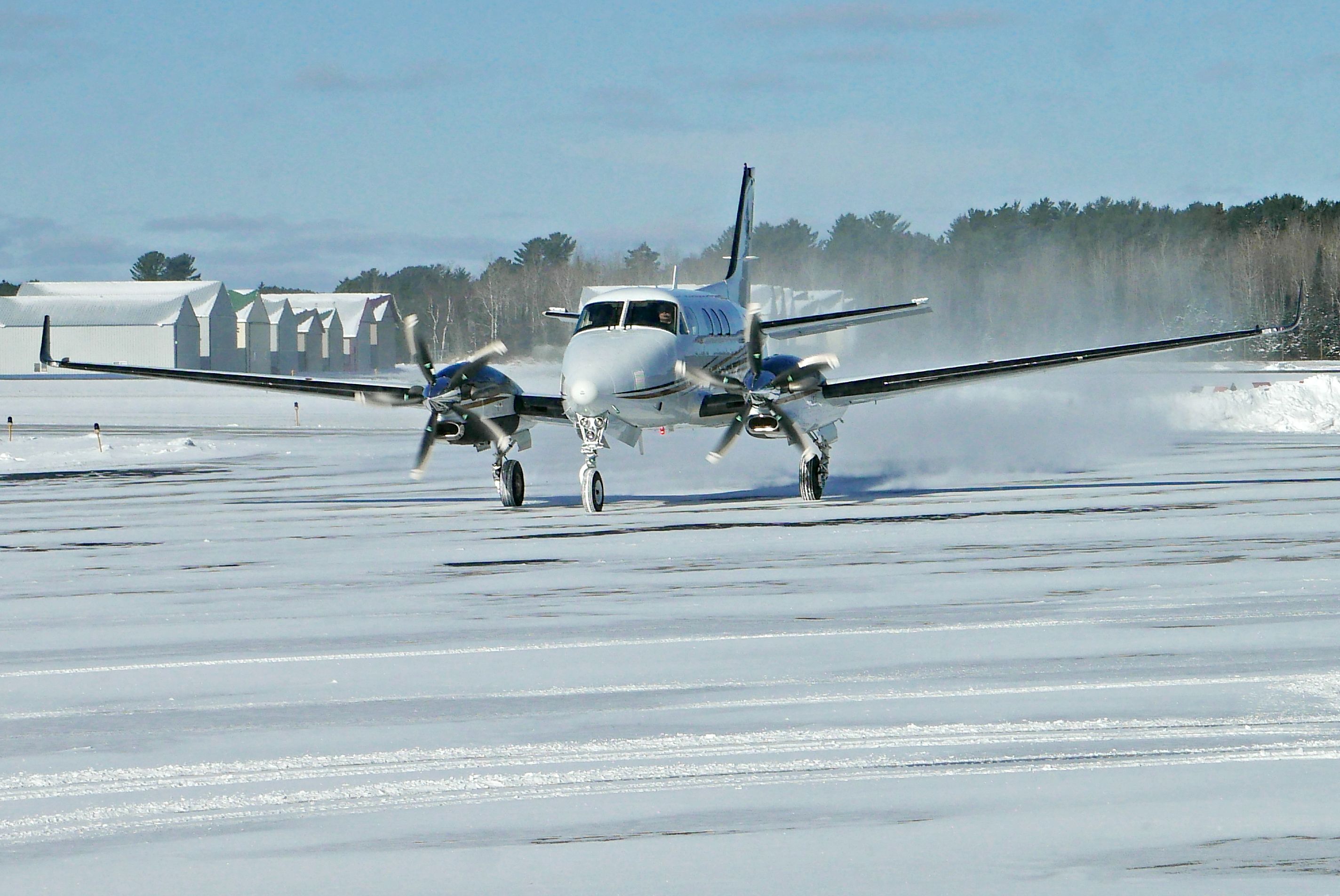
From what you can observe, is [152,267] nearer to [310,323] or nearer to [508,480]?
[310,323]

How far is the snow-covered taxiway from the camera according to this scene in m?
5.88

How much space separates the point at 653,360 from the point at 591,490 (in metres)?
2.08

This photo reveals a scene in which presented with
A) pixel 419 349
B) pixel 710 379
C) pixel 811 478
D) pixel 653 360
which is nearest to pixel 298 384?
pixel 419 349

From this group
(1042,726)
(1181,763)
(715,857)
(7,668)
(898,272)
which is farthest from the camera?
(898,272)

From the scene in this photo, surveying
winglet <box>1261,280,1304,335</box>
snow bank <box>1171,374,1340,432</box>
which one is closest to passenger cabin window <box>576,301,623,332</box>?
winglet <box>1261,280,1304,335</box>

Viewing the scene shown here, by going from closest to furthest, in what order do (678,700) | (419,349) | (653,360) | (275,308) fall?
(678,700), (653,360), (419,349), (275,308)

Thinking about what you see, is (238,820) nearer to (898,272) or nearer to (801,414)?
(801,414)

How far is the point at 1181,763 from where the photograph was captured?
7.20 meters

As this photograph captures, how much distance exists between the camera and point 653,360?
22.0 m

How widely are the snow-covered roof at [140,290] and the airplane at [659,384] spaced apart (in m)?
96.1

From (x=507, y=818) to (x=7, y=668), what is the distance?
527 centimetres

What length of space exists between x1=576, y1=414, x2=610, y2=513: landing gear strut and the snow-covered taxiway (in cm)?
105

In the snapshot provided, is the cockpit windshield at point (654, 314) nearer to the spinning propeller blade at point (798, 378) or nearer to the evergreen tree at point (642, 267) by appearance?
the spinning propeller blade at point (798, 378)

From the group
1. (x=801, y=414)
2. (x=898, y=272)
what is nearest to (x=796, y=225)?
(x=898, y=272)
